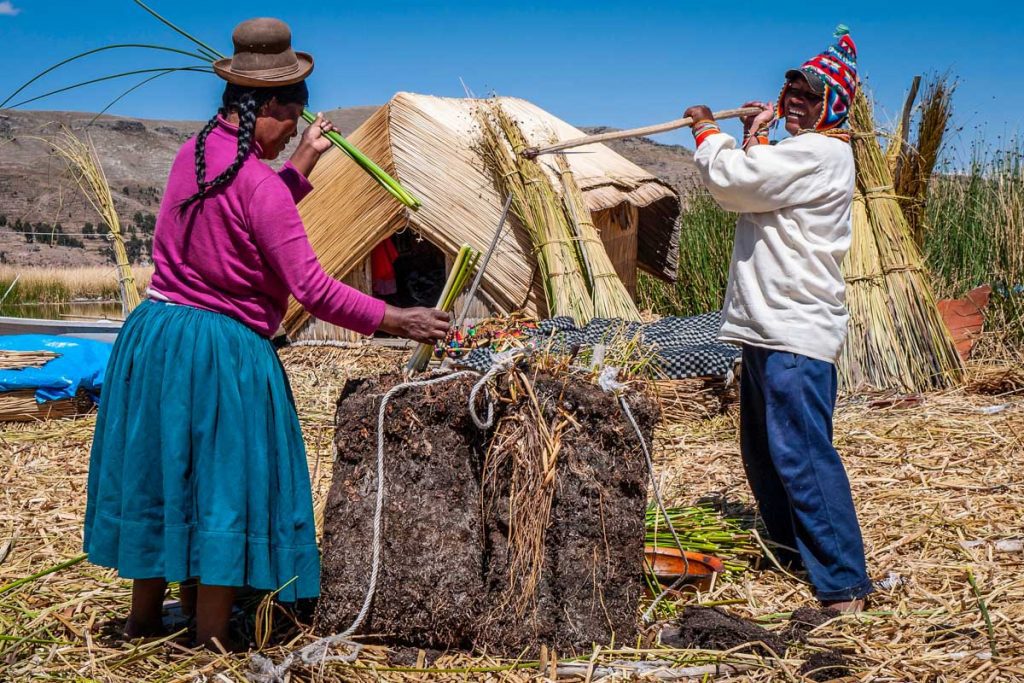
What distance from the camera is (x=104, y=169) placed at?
24.4 metres

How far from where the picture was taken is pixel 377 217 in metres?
6.65

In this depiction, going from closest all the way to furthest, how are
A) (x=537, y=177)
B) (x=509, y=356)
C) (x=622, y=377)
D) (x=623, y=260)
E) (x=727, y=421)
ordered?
1. (x=509, y=356)
2. (x=622, y=377)
3. (x=727, y=421)
4. (x=537, y=177)
5. (x=623, y=260)

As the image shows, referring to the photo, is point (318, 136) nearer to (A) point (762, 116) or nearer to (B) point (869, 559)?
(A) point (762, 116)

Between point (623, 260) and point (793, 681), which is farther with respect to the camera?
point (623, 260)

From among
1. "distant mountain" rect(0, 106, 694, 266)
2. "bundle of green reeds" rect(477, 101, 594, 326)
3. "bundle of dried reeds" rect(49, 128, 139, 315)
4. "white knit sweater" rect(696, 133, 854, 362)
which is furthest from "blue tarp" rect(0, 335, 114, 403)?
"white knit sweater" rect(696, 133, 854, 362)

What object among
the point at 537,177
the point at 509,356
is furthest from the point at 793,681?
the point at 537,177

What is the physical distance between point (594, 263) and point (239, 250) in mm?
4466

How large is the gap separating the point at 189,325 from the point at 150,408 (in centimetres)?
22

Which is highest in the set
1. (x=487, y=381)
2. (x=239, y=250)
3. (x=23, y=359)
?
(x=239, y=250)

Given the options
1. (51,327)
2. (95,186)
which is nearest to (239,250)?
(95,186)

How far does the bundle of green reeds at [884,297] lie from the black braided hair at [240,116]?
429 cm

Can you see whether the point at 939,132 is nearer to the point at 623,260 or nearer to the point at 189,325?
the point at 623,260

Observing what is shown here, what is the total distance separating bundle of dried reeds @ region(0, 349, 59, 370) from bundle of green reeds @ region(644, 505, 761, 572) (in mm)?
3808

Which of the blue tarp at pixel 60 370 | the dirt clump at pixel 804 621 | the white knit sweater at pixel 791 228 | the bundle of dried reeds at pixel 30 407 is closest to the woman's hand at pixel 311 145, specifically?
the white knit sweater at pixel 791 228
